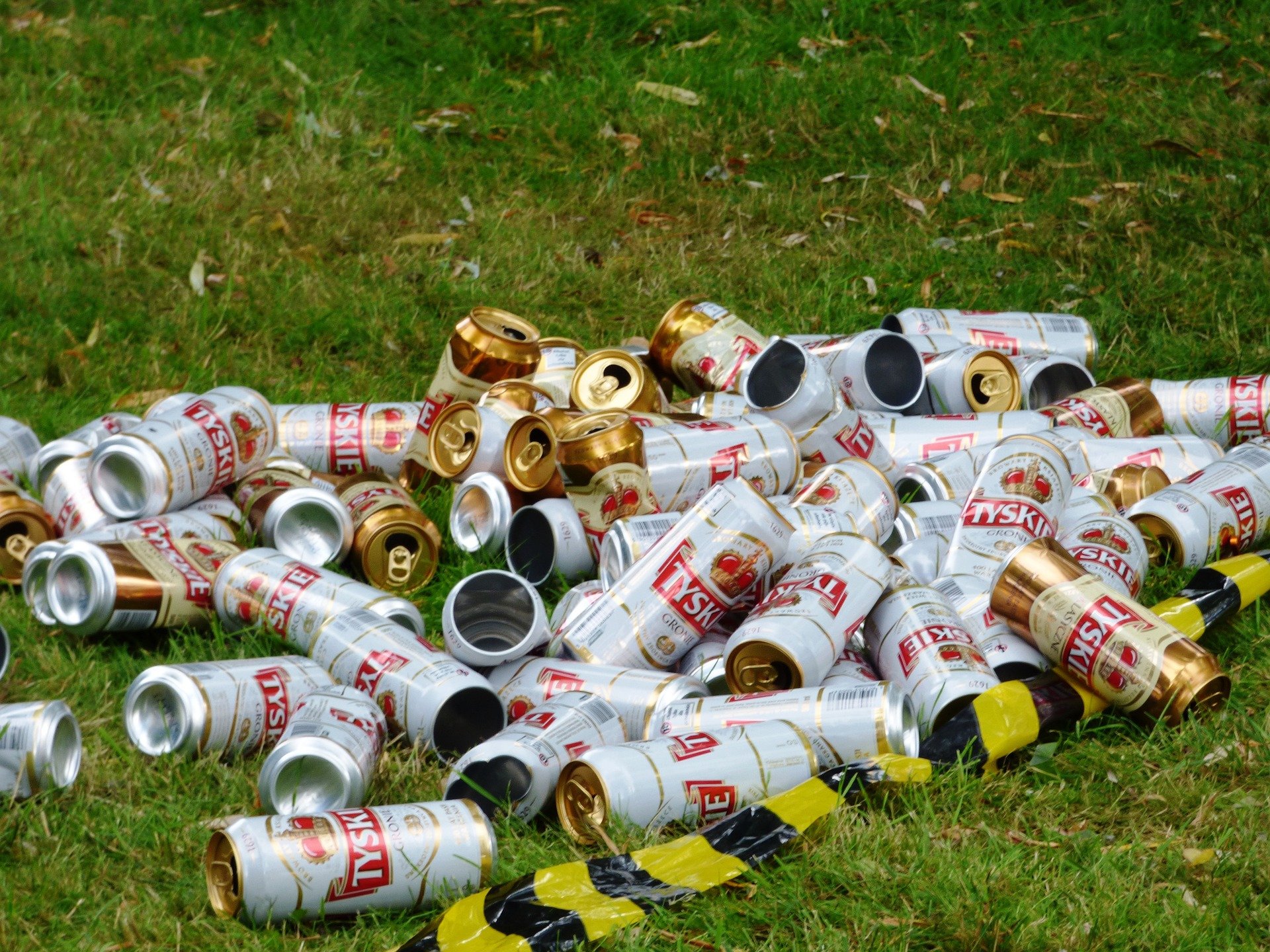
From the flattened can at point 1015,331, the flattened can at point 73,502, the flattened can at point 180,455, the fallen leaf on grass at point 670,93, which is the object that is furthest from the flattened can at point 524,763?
the fallen leaf on grass at point 670,93

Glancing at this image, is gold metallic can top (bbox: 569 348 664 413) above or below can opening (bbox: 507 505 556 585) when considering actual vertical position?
above

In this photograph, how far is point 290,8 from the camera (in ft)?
20.6

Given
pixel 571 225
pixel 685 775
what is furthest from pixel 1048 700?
pixel 571 225

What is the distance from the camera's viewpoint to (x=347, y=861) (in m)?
1.97

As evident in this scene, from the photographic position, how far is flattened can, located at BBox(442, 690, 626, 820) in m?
2.20

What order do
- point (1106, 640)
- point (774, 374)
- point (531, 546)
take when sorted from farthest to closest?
1. point (774, 374)
2. point (531, 546)
3. point (1106, 640)

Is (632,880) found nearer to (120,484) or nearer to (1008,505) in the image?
(1008,505)

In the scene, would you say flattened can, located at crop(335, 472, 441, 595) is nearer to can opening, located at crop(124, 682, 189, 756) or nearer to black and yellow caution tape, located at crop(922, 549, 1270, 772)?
can opening, located at crop(124, 682, 189, 756)

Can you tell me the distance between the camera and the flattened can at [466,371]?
11.1 ft

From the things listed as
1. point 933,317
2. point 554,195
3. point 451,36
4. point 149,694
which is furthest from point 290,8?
point 149,694

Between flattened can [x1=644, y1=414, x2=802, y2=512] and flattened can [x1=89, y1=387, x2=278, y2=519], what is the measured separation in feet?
3.23

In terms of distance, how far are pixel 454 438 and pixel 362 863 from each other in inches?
55.4

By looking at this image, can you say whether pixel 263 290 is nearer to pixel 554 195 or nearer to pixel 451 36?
→ pixel 554 195

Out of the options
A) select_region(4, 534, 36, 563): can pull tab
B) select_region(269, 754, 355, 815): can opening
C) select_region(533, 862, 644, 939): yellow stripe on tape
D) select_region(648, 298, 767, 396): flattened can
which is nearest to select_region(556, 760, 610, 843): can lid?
select_region(533, 862, 644, 939): yellow stripe on tape
